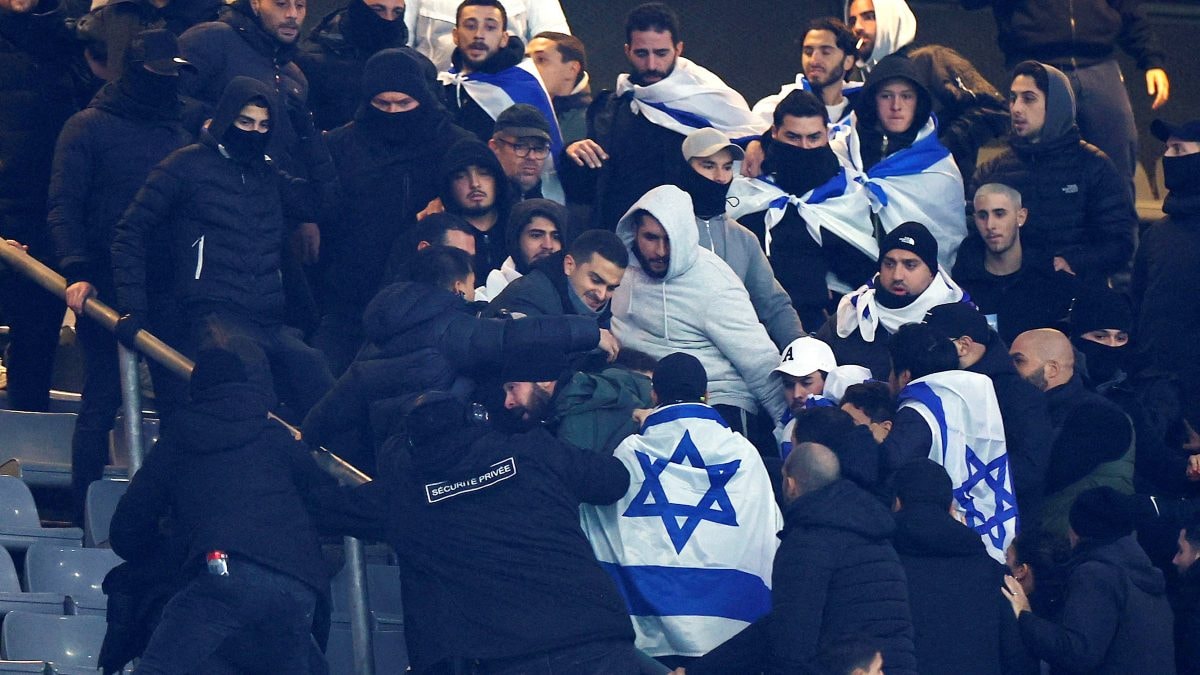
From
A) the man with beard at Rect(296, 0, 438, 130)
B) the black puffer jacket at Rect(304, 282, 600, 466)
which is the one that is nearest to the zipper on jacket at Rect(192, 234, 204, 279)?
the black puffer jacket at Rect(304, 282, 600, 466)

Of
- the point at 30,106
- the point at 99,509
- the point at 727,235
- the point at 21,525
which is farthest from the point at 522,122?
the point at 21,525

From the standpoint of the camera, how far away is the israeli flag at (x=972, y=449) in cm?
775

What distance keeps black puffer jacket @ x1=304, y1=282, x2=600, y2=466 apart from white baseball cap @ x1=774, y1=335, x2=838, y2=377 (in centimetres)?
97

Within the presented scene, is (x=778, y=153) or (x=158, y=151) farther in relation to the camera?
(x=778, y=153)

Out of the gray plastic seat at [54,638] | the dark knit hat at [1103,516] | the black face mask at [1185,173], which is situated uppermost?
the black face mask at [1185,173]

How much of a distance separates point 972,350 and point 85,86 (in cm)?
395

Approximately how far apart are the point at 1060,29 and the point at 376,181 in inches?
142

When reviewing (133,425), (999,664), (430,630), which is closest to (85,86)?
(133,425)

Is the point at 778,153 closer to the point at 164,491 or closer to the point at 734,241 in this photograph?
the point at 734,241

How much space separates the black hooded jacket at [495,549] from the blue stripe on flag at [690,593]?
29cm

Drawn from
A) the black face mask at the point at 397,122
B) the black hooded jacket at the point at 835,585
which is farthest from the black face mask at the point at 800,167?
the black hooded jacket at the point at 835,585

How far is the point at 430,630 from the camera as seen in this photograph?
6.81 m

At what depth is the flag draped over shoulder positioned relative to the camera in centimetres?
963

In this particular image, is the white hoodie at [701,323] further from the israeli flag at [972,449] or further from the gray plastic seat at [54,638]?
the gray plastic seat at [54,638]
